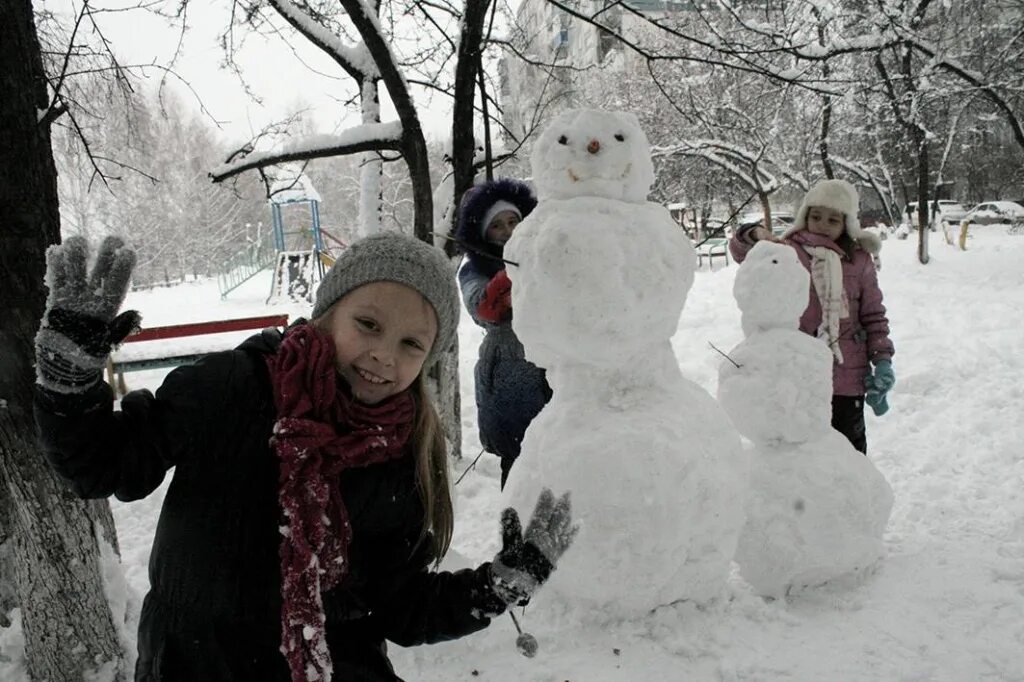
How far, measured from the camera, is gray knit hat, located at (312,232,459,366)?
1.35m

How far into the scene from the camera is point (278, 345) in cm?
133

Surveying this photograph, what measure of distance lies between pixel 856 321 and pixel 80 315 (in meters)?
3.43

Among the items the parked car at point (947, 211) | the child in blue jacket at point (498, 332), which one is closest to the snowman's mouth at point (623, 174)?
the child in blue jacket at point (498, 332)

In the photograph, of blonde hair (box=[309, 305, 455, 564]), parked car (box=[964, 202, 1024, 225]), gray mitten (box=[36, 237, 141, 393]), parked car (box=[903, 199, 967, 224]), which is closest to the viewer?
gray mitten (box=[36, 237, 141, 393])

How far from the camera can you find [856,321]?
3307 millimetres

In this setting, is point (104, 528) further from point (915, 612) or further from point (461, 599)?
point (915, 612)

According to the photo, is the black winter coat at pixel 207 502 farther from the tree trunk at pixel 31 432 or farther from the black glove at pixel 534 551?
the tree trunk at pixel 31 432

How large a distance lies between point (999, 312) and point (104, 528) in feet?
33.1

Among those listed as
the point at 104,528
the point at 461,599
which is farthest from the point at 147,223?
the point at 461,599

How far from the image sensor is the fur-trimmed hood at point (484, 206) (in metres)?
3.36

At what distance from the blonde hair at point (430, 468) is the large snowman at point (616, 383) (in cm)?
74

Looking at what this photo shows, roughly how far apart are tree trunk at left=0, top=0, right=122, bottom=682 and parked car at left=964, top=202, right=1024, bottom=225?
989 inches

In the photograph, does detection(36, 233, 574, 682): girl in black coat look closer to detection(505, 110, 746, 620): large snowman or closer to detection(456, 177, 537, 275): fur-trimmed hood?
detection(505, 110, 746, 620): large snowman

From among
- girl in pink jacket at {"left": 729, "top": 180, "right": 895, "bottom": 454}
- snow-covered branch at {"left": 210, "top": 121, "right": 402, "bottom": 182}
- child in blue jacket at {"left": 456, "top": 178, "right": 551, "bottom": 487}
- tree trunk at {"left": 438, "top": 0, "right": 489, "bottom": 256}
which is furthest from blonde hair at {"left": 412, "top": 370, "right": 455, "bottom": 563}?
snow-covered branch at {"left": 210, "top": 121, "right": 402, "bottom": 182}
